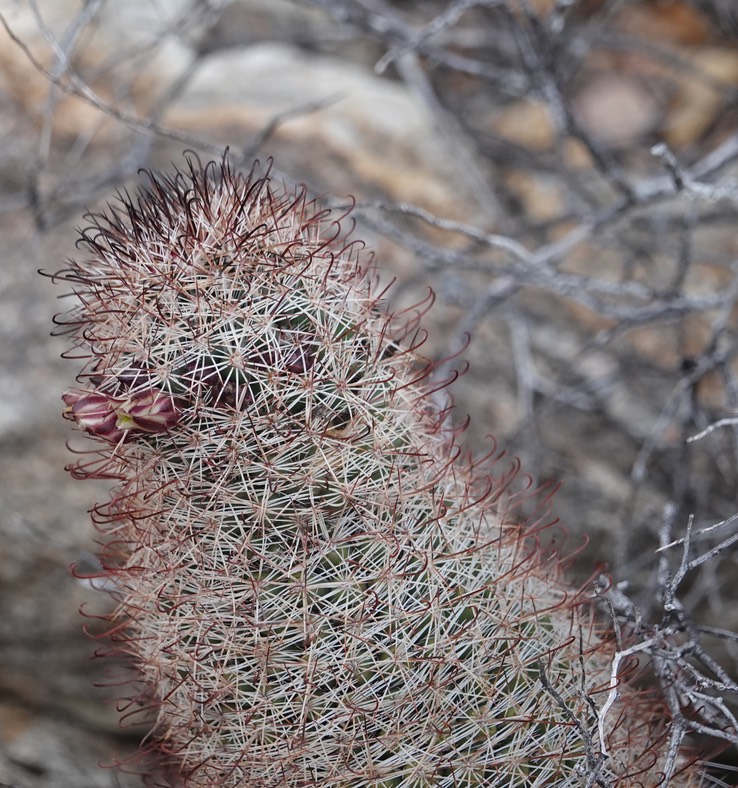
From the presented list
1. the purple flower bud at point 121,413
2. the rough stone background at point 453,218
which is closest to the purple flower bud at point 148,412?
the purple flower bud at point 121,413

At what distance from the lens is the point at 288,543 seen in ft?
3.68

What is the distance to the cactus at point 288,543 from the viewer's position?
1.10 meters

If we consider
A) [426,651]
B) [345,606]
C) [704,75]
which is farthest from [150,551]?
[704,75]

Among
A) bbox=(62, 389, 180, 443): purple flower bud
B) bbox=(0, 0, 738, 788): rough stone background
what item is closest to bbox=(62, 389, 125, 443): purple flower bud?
bbox=(62, 389, 180, 443): purple flower bud

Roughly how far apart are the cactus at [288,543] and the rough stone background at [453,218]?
68 centimetres

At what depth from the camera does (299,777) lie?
3.81 feet

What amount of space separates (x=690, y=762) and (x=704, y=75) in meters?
2.38

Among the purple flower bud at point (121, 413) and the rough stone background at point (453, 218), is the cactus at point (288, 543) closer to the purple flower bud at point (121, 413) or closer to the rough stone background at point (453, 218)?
the purple flower bud at point (121, 413)

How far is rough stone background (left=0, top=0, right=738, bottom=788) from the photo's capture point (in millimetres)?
2162

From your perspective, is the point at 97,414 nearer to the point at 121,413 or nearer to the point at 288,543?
the point at 121,413

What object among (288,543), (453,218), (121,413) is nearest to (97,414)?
(121,413)

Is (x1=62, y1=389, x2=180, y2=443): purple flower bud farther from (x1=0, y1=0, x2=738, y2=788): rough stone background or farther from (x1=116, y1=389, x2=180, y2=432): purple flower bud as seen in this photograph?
(x1=0, y1=0, x2=738, y2=788): rough stone background

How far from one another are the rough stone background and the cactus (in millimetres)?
683

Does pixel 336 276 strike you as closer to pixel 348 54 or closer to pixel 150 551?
pixel 150 551
